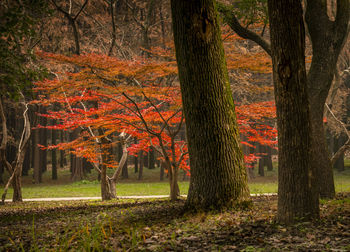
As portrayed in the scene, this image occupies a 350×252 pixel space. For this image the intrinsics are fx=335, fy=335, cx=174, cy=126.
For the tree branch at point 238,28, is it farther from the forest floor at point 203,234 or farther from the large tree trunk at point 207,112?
the forest floor at point 203,234

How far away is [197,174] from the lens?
5.78 m

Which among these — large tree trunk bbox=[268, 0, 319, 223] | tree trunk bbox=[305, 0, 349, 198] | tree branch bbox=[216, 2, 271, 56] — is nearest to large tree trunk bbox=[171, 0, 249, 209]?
large tree trunk bbox=[268, 0, 319, 223]

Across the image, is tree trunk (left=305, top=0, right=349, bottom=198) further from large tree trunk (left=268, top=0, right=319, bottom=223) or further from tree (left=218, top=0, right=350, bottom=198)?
large tree trunk (left=268, top=0, right=319, bottom=223)

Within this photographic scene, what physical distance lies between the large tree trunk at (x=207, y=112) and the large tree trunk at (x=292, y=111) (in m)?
1.25

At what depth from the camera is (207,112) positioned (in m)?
5.67

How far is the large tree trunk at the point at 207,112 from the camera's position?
5633mm

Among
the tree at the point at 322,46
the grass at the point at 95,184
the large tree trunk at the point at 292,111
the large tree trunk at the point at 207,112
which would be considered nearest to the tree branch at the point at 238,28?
the tree at the point at 322,46

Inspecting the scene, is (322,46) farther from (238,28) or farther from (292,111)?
(292,111)

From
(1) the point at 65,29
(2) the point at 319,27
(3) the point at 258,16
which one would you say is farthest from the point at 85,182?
(2) the point at 319,27

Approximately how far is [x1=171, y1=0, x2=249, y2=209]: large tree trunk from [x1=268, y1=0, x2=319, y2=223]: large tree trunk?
4.11 ft

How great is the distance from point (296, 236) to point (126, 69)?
6.17 metres

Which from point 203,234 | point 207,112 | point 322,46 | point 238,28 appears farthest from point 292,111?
point 238,28

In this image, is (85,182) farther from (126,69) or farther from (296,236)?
(296,236)

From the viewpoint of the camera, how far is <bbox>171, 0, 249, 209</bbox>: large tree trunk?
563cm
